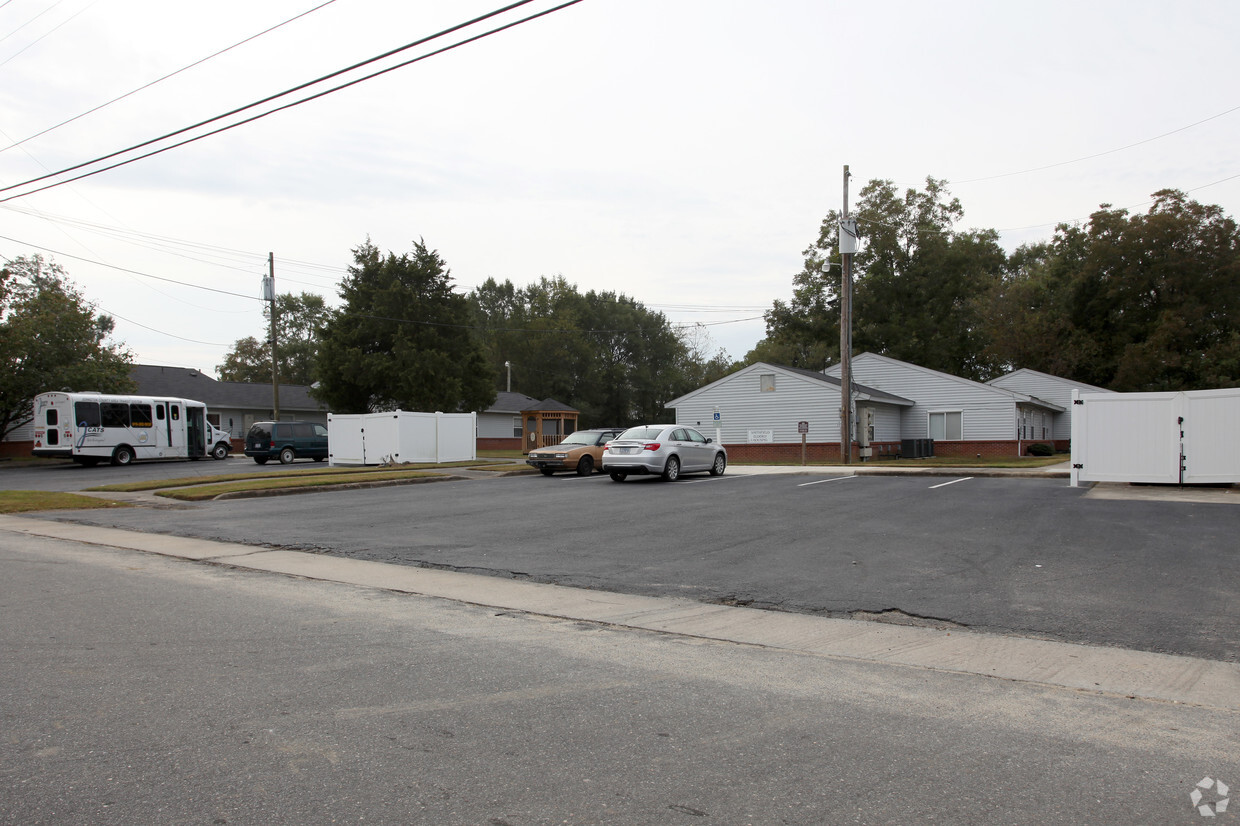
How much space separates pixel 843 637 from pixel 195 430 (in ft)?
127

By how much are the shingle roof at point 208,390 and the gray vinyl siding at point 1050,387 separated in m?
43.3

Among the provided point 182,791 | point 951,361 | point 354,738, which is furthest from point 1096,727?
point 951,361

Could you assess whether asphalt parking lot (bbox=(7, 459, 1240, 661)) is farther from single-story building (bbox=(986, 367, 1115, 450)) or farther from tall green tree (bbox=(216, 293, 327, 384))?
tall green tree (bbox=(216, 293, 327, 384))

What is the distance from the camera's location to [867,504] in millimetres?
15461

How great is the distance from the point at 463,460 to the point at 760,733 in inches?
1085

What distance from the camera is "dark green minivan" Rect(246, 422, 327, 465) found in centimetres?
3559

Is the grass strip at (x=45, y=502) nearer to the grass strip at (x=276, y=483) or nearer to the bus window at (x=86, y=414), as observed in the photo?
the grass strip at (x=276, y=483)

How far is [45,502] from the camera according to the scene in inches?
706

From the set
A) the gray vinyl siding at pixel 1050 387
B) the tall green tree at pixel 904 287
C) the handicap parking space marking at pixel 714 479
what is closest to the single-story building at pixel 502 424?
the tall green tree at pixel 904 287

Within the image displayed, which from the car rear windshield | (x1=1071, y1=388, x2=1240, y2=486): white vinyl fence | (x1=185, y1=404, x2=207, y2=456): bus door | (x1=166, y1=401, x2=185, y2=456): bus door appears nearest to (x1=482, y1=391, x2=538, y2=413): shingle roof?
(x1=185, y1=404, x2=207, y2=456): bus door

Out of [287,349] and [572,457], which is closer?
[572,457]

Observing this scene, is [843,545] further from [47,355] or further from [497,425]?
[497,425]

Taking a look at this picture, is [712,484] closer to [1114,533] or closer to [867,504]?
[867,504]

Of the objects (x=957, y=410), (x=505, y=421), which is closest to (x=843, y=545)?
(x=957, y=410)
